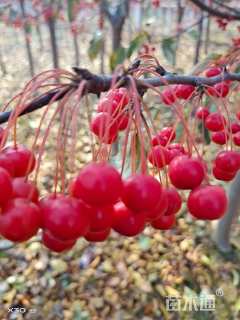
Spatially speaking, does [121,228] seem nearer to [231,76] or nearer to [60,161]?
[60,161]

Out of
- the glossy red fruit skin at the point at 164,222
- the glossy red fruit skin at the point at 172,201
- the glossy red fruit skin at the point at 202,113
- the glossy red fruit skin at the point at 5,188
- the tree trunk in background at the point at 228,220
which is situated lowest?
the tree trunk in background at the point at 228,220

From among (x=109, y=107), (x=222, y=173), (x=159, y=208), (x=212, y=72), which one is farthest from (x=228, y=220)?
(x=109, y=107)

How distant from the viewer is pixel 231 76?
3.09 ft

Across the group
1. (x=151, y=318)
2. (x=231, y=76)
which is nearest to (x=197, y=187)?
(x=231, y=76)

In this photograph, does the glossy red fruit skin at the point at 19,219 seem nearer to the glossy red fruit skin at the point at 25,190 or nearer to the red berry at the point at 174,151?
the glossy red fruit skin at the point at 25,190

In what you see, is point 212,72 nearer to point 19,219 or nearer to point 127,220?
point 127,220

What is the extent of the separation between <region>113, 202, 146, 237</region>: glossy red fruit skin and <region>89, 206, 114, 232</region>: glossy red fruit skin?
0.10ft

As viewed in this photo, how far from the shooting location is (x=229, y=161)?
2.56 feet

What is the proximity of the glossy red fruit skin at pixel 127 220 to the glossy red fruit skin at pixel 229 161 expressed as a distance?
257 mm

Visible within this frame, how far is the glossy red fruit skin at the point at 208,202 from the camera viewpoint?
0.63 meters

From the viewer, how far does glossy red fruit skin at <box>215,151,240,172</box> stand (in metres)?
0.78

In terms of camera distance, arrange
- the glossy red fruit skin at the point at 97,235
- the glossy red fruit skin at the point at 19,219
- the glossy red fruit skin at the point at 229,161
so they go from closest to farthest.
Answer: the glossy red fruit skin at the point at 19,219 → the glossy red fruit skin at the point at 97,235 → the glossy red fruit skin at the point at 229,161

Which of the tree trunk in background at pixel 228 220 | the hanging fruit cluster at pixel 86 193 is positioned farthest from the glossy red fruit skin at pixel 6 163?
the tree trunk in background at pixel 228 220

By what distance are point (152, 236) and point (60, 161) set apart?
6.56 feet
